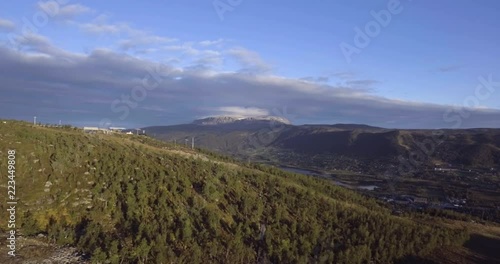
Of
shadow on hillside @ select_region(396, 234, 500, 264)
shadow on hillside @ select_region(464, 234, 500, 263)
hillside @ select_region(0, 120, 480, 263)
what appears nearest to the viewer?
hillside @ select_region(0, 120, 480, 263)

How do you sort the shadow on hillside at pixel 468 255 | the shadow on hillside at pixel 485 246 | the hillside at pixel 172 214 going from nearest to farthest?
the hillside at pixel 172 214
the shadow on hillside at pixel 468 255
the shadow on hillside at pixel 485 246

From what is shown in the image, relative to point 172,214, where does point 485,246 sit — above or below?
below

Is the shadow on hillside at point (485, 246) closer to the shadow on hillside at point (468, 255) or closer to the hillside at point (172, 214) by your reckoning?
the shadow on hillside at point (468, 255)

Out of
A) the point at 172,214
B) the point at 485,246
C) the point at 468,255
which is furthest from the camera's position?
the point at 485,246

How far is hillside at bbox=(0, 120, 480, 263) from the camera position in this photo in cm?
2325

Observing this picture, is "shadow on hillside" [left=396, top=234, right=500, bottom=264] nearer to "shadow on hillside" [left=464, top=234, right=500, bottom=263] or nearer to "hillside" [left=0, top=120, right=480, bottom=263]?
"shadow on hillside" [left=464, top=234, right=500, bottom=263]

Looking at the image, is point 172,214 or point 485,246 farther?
point 485,246

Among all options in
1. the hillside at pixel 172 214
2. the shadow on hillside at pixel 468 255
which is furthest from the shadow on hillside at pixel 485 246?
the hillside at pixel 172 214

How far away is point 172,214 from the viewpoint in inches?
1052

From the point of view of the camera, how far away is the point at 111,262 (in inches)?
810

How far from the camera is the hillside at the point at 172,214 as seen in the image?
915 inches

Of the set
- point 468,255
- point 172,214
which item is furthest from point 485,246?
point 172,214

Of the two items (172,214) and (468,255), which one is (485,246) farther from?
(172,214)

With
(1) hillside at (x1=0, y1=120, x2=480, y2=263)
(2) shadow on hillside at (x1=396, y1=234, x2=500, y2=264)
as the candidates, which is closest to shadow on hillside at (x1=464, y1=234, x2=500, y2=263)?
(2) shadow on hillside at (x1=396, y1=234, x2=500, y2=264)
